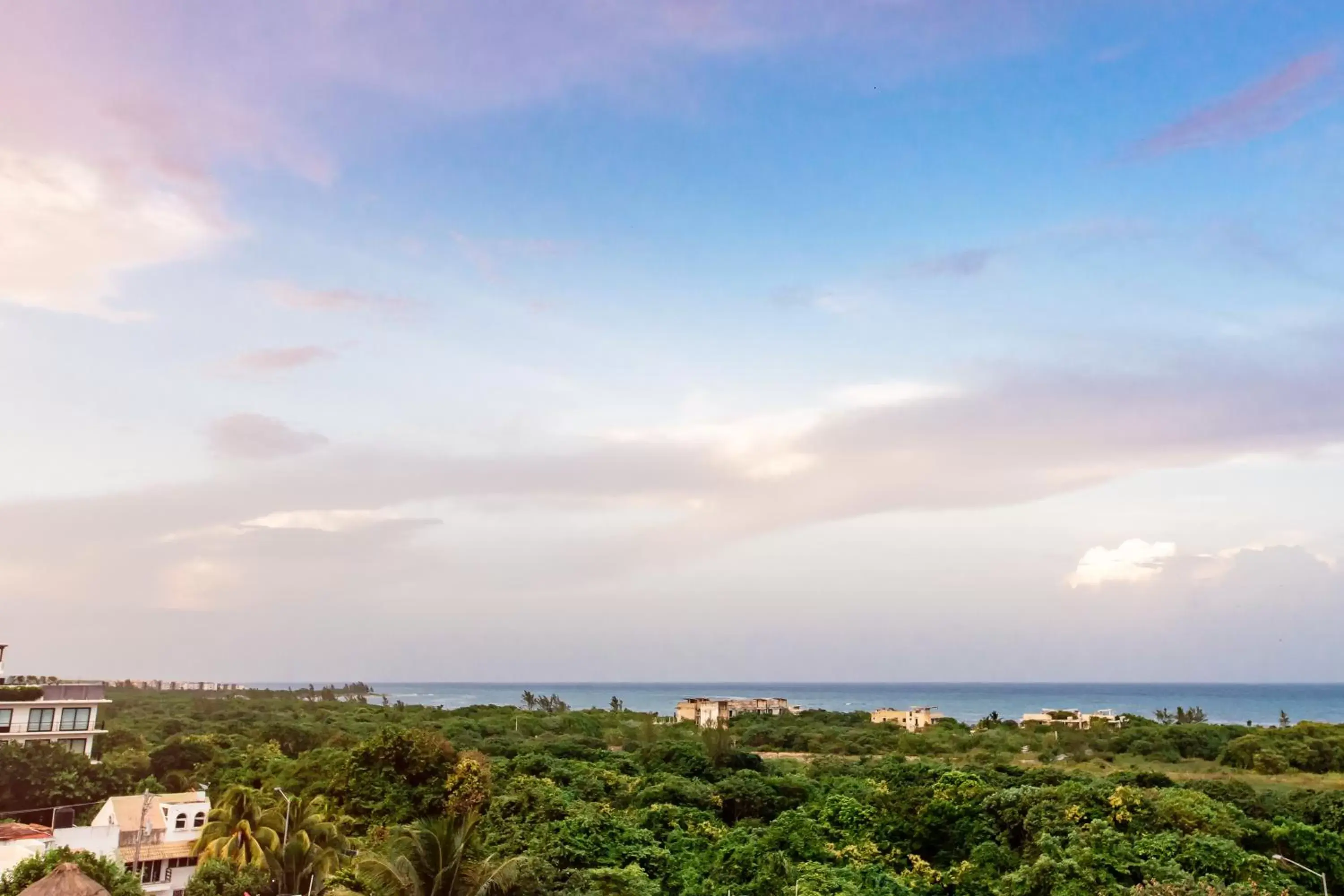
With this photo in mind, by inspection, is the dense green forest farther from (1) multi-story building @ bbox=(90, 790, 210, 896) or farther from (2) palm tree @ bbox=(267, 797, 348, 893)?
(1) multi-story building @ bbox=(90, 790, 210, 896)

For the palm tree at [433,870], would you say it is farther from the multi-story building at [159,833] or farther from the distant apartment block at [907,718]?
the distant apartment block at [907,718]

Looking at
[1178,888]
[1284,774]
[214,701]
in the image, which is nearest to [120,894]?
[1178,888]

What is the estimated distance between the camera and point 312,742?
69.8 meters

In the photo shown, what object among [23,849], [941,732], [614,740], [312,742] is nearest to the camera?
[23,849]

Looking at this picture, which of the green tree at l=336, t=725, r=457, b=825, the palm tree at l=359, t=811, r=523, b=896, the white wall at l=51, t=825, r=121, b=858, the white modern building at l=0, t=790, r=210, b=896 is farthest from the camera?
the green tree at l=336, t=725, r=457, b=825

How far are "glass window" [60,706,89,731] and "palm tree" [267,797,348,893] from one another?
25.1 meters

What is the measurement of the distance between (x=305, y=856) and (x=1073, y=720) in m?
106

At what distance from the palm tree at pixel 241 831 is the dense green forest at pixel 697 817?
4.8 inches

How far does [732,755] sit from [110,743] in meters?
39.6

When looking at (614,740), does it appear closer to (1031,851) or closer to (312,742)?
(312,742)

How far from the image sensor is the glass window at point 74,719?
5569cm

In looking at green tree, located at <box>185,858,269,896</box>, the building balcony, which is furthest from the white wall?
the building balcony

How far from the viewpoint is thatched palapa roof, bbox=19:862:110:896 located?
80.4 feet

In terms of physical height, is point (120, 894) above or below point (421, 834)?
below
